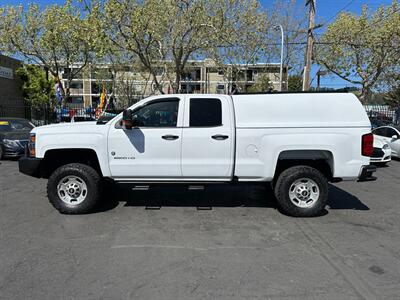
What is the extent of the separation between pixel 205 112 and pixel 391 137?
10.5 m

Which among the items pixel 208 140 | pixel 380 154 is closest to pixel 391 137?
pixel 380 154

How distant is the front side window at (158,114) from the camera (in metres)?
5.30

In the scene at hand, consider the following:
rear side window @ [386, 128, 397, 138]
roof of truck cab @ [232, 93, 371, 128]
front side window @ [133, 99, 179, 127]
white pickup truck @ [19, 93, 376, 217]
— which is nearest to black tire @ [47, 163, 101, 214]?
white pickup truck @ [19, 93, 376, 217]

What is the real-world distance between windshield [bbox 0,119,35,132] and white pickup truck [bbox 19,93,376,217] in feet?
27.2

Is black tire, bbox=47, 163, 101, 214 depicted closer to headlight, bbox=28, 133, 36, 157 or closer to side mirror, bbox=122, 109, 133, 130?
headlight, bbox=28, 133, 36, 157

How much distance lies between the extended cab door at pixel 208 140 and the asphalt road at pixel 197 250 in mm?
775

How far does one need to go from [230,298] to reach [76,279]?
64.2 inches

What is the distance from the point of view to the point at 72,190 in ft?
17.7

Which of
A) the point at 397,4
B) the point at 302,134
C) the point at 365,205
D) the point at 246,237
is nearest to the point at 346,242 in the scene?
the point at 246,237

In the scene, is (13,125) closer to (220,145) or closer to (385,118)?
(220,145)

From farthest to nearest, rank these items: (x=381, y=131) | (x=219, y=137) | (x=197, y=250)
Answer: (x=381, y=131)
(x=219, y=137)
(x=197, y=250)

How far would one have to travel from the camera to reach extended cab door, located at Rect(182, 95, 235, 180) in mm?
5148

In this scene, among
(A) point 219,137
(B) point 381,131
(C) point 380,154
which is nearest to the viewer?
(A) point 219,137

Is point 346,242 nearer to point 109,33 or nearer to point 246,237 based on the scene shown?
point 246,237
